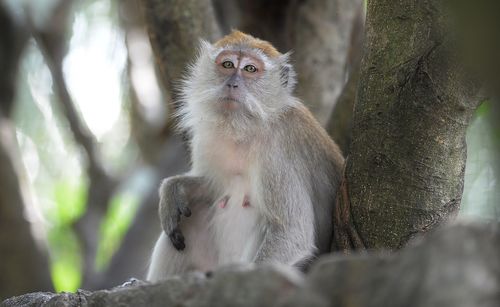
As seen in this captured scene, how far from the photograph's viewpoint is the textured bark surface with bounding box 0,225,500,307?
8.26 feet

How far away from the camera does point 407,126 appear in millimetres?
4828

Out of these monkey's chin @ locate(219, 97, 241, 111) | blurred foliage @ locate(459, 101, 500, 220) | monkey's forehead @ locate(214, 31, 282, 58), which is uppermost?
monkey's forehead @ locate(214, 31, 282, 58)

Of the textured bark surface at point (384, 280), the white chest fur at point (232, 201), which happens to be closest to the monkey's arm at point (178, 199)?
the white chest fur at point (232, 201)

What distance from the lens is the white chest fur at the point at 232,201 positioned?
5.89 meters

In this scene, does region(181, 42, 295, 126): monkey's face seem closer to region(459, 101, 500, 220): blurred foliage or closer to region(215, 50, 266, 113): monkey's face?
region(215, 50, 266, 113): monkey's face

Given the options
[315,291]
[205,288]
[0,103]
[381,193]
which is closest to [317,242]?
[381,193]

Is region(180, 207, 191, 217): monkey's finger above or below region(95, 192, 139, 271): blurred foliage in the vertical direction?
above

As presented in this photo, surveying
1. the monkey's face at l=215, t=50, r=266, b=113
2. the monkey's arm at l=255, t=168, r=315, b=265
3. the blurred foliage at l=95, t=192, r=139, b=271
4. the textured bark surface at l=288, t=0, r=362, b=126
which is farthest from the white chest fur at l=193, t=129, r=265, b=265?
the blurred foliage at l=95, t=192, r=139, b=271

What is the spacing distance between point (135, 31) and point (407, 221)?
328 inches

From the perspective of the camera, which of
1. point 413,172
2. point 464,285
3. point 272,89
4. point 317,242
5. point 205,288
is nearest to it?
point 464,285

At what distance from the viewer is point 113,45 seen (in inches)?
504

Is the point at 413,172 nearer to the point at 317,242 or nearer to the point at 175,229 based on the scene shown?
the point at 317,242

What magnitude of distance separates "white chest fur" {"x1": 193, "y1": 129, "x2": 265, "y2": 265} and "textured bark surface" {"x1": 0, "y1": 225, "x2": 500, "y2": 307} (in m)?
2.30

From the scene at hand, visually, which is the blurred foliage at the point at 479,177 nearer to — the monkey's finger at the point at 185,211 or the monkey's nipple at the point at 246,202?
the monkey's nipple at the point at 246,202
